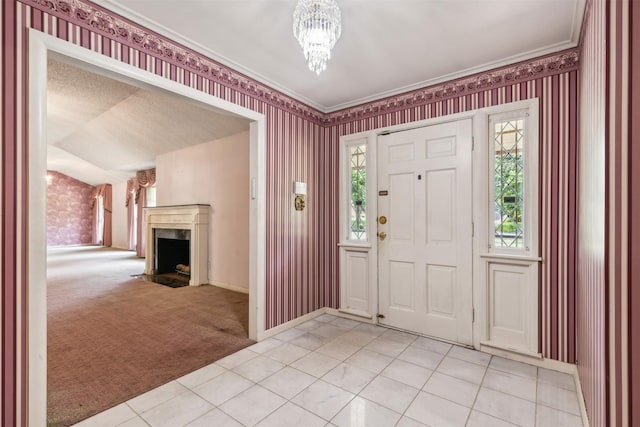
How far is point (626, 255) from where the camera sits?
0.97 meters

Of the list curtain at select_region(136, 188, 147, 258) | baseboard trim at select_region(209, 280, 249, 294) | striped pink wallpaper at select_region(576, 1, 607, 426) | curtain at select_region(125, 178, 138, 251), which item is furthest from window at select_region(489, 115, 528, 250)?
curtain at select_region(125, 178, 138, 251)

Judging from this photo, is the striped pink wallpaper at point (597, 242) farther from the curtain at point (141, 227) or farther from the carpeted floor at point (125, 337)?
the curtain at point (141, 227)

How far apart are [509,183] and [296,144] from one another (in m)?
2.24

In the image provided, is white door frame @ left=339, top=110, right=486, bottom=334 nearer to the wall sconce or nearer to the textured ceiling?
the wall sconce

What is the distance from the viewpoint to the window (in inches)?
102

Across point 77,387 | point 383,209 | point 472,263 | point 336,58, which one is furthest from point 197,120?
point 472,263

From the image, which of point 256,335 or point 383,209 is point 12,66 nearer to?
point 256,335

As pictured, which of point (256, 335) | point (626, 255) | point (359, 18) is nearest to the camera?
point (626, 255)

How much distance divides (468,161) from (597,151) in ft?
4.45

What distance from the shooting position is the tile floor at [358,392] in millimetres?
1800

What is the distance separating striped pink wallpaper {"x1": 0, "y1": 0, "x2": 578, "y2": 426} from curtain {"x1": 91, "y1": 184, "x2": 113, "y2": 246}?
37.1 feet

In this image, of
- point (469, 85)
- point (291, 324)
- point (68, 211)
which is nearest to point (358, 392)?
point (291, 324)

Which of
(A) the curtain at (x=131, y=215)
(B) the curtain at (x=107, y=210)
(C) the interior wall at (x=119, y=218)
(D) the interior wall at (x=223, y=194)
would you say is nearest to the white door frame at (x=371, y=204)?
(D) the interior wall at (x=223, y=194)

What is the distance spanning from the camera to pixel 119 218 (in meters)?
11.1
